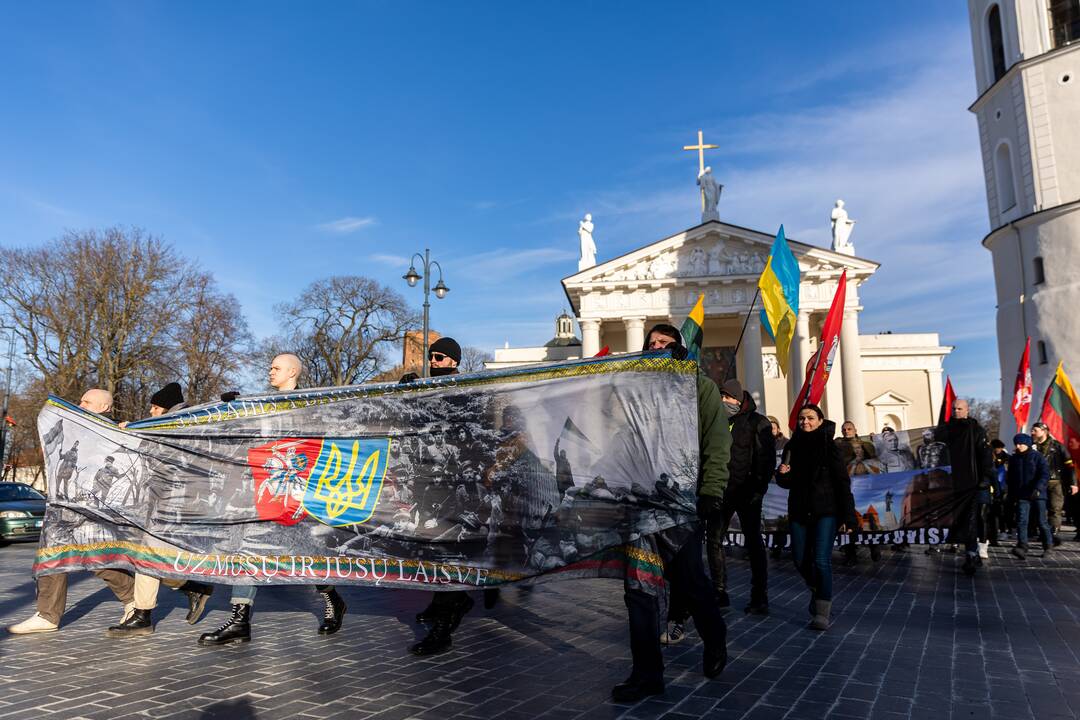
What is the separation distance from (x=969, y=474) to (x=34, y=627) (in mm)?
10353

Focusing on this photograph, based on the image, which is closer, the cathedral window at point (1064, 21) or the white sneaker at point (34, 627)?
the white sneaker at point (34, 627)

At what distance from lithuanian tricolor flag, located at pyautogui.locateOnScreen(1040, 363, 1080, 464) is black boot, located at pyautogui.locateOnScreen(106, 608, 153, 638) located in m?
14.8

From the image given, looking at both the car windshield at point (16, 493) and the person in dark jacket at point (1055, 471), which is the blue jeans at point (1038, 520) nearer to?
the person in dark jacket at point (1055, 471)

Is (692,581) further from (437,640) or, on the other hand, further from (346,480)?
(346,480)

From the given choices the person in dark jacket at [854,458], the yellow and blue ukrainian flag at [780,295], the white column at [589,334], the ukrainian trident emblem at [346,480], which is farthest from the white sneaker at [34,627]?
the white column at [589,334]

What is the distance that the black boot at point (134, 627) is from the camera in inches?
232

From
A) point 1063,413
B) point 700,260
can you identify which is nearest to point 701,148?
point 700,260

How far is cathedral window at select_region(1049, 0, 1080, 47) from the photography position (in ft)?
103

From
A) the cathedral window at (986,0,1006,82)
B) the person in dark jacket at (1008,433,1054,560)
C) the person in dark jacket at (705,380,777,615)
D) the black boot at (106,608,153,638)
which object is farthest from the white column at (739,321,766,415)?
the black boot at (106,608,153,638)

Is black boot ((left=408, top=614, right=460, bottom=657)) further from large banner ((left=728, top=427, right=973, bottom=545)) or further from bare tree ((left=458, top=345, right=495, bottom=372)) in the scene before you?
bare tree ((left=458, top=345, right=495, bottom=372))

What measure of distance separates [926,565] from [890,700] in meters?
7.47

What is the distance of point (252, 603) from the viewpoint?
5.85 m

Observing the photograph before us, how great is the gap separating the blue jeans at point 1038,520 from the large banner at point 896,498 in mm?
1775

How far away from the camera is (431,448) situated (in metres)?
5.30
